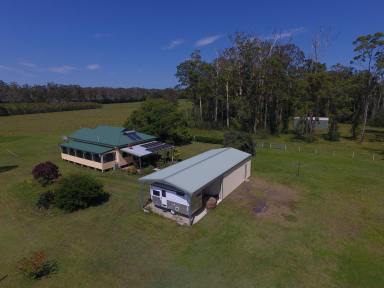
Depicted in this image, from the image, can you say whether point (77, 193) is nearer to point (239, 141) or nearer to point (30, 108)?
point (239, 141)

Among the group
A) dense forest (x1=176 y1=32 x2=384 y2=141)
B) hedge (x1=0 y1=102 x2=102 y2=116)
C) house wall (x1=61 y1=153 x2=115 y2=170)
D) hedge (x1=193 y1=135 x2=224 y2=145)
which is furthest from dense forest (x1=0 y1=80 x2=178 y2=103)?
house wall (x1=61 y1=153 x2=115 y2=170)

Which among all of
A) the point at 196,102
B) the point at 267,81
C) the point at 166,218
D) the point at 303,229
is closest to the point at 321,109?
the point at 267,81

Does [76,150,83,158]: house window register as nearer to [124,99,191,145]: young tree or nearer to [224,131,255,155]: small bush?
[124,99,191,145]: young tree

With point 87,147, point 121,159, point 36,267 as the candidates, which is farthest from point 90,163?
point 36,267

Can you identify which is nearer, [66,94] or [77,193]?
[77,193]

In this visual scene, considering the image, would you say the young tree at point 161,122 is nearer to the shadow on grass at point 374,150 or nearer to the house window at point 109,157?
the house window at point 109,157

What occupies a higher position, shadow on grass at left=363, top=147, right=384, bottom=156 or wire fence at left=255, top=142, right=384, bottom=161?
wire fence at left=255, top=142, right=384, bottom=161

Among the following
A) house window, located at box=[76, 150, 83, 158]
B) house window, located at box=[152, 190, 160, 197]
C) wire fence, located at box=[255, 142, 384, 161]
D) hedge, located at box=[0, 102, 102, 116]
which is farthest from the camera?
hedge, located at box=[0, 102, 102, 116]
